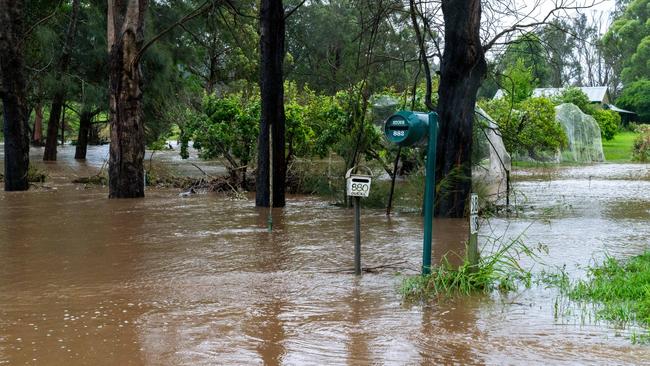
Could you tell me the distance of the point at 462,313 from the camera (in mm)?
5570

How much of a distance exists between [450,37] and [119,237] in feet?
18.7

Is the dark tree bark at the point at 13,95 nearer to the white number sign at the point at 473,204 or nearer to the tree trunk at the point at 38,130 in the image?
the white number sign at the point at 473,204

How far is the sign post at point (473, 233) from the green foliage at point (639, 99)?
58.5 metres

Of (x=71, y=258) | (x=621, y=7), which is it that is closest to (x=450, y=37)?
(x=71, y=258)

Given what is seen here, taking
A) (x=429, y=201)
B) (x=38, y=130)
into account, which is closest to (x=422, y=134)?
(x=429, y=201)

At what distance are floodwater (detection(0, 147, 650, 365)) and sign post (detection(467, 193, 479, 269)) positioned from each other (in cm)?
39

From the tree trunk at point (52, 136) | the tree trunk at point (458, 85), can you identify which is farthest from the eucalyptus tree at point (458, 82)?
the tree trunk at point (52, 136)

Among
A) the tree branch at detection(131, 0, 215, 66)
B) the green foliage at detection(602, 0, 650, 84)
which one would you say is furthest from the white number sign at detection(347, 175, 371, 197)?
the green foliage at detection(602, 0, 650, 84)

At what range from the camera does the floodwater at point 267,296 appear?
15.4 feet

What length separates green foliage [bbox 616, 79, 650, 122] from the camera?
59441 mm

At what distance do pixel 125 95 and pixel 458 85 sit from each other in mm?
7156

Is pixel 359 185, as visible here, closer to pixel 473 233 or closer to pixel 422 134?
pixel 422 134

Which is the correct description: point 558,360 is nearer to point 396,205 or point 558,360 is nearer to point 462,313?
point 462,313

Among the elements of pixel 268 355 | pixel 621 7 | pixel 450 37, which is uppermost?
pixel 621 7
